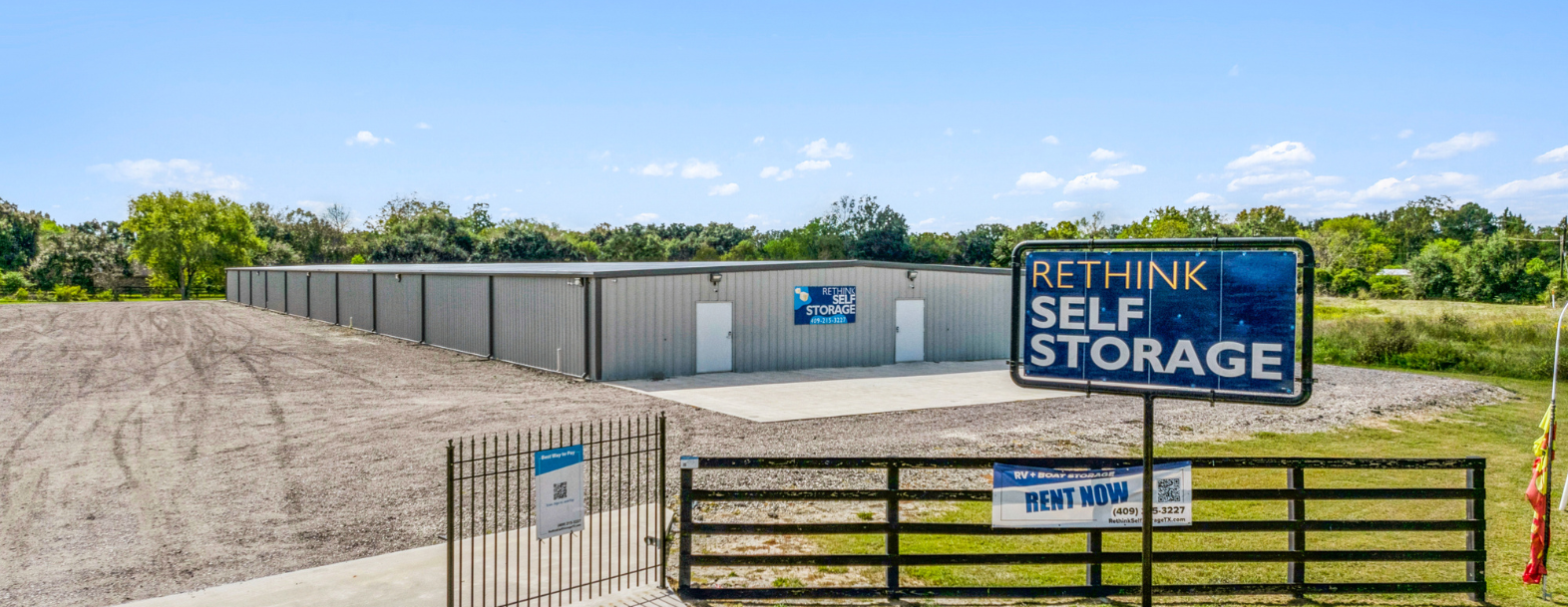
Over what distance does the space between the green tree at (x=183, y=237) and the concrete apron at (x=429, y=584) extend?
69.2 metres

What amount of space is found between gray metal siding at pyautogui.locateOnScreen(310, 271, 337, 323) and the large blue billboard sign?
1436 inches

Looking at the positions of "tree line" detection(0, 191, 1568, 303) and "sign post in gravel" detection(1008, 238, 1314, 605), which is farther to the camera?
"tree line" detection(0, 191, 1568, 303)

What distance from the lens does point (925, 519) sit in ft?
25.8

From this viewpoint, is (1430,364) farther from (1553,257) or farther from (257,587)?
(1553,257)

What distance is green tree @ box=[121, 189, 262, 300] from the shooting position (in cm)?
6203

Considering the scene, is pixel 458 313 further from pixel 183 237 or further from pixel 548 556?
pixel 183 237

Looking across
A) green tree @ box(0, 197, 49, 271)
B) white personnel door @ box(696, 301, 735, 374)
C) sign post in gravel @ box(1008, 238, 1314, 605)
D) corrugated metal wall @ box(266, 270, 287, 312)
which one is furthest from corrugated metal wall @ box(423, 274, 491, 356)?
green tree @ box(0, 197, 49, 271)

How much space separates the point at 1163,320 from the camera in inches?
192

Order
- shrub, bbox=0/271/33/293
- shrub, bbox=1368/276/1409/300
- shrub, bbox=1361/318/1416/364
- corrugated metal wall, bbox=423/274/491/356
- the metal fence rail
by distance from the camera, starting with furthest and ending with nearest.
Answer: shrub, bbox=0/271/33/293
shrub, bbox=1368/276/1409/300
shrub, bbox=1361/318/1416/364
corrugated metal wall, bbox=423/274/491/356
the metal fence rail

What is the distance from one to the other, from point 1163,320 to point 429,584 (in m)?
5.10

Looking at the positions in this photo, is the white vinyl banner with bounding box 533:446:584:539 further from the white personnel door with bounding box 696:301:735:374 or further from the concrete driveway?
the white personnel door with bounding box 696:301:735:374

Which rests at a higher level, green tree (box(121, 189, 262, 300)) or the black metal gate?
green tree (box(121, 189, 262, 300))

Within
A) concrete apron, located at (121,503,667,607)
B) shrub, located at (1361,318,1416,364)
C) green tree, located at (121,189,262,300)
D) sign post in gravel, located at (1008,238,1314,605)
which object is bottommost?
concrete apron, located at (121,503,667,607)

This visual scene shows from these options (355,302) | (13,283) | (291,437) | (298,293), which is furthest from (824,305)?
(13,283)
